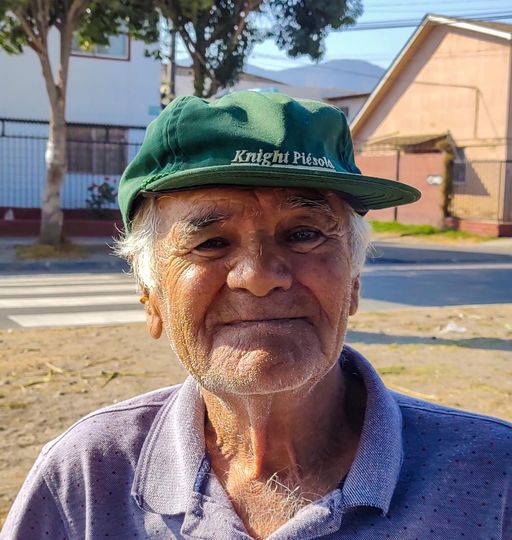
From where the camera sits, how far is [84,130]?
21469mm

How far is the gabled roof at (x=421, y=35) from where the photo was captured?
26.5m

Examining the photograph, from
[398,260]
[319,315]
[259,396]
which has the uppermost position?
[319,315]

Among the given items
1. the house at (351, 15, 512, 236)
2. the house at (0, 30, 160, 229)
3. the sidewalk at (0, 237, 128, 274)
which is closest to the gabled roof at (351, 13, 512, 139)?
the house at (351, 15, 512, 236)

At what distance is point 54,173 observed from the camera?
14.9 m

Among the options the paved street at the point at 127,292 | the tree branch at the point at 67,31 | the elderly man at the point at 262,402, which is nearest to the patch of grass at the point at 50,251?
the paved street at the point at 127,292

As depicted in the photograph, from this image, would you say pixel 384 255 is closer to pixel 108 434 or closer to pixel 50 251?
pixel 50 251

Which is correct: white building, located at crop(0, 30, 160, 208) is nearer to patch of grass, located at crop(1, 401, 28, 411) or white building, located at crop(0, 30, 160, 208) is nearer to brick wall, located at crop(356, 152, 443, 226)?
brick wall, located at crop(356, 152, 443, 226)

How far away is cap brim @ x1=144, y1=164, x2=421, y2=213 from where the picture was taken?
1552mm

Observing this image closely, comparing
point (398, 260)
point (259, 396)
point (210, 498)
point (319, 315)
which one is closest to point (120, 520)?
point (210, 498)

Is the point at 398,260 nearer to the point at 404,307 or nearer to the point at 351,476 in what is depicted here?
the point at 404,307

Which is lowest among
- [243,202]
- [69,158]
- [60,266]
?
[60,266]

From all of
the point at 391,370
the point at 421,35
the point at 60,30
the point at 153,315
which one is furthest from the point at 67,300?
the point at 421,35

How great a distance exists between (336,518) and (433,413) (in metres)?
0.36

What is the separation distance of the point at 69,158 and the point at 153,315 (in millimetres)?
20039
